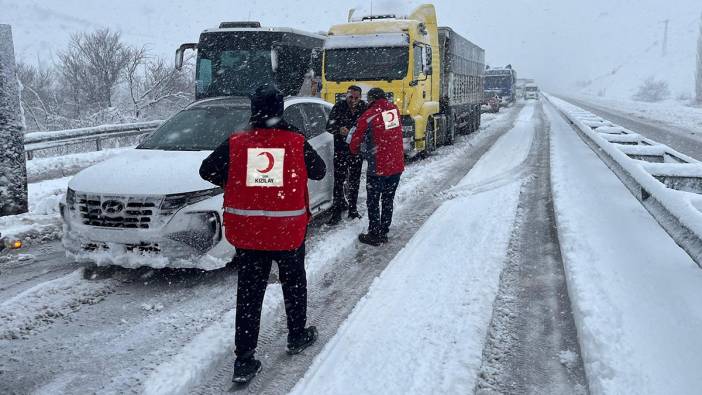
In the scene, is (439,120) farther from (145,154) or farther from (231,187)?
(231,187)

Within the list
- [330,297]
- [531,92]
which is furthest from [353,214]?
[531,92]

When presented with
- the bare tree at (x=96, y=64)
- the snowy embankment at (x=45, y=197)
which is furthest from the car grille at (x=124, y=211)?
the bare tree at (x=96, y=64)

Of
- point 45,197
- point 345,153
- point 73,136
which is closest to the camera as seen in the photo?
point 345,153

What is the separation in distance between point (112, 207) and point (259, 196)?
2.16 m

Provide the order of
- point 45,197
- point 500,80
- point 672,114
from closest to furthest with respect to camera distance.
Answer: point 45,197, point 672,114, point 500,80

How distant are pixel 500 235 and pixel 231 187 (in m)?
3.88

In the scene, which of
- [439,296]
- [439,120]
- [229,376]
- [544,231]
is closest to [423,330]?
[439,296]

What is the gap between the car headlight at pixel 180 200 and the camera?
4.68 meters

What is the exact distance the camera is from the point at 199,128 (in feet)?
20.1

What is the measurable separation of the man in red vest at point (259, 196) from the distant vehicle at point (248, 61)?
30.1ft

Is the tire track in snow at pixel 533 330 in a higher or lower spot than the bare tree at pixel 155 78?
lower

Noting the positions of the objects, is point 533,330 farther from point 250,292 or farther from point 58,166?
point 58,166

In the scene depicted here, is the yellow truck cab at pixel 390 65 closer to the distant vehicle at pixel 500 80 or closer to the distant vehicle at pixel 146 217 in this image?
the distant vehicle at pixel 146 217

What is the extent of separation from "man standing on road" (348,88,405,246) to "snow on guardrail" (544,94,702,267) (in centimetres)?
262
